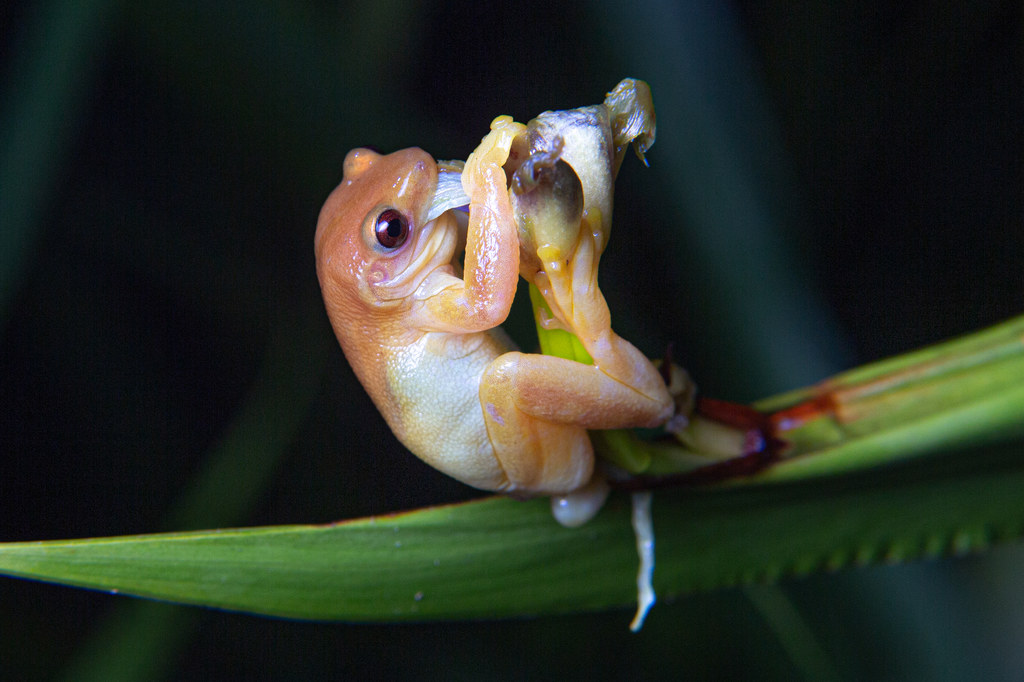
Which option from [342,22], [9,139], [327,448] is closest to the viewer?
[9,139]

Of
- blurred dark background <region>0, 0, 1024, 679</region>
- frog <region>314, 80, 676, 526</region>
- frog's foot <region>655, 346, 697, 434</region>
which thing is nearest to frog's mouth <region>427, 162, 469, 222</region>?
frog <region>314, 80, 676, 526</region>

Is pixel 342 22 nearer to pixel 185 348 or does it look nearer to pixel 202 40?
pixel 202 40

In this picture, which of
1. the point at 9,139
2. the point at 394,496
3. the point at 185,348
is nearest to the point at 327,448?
the point at 394,496

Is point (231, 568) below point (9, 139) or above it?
below

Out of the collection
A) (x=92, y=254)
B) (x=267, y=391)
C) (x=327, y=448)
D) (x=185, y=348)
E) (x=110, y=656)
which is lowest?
(x=110, y=656)

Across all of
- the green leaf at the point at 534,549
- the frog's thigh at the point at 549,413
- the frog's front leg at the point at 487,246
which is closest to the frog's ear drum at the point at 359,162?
the frog's front leg at the point at 487,246

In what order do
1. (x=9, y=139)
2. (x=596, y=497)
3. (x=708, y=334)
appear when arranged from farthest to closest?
(x=708, y=334), (x=9, y=139), (x=596, y=497)
